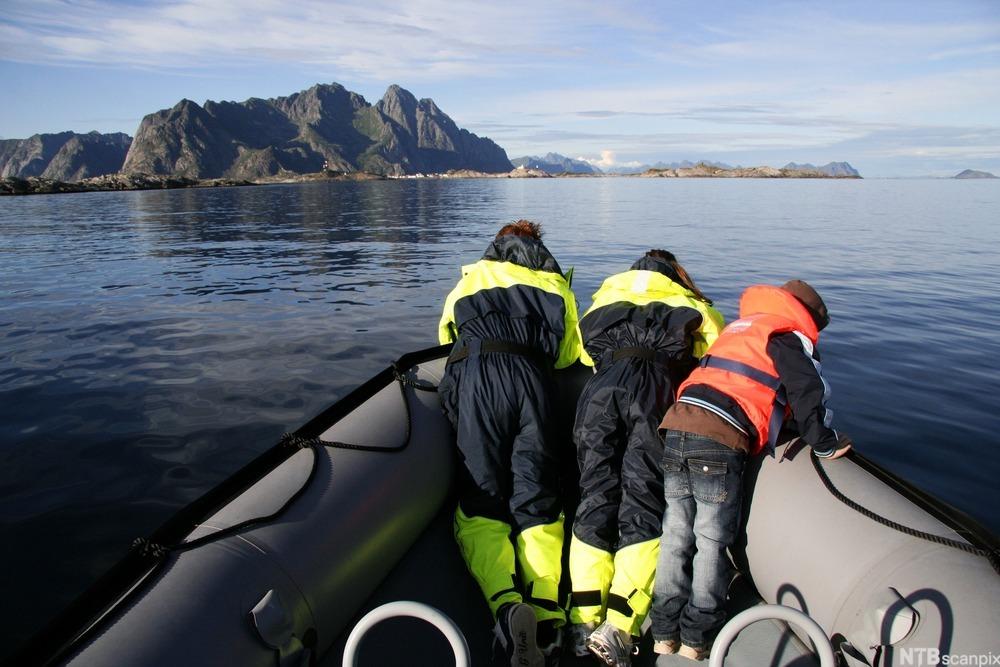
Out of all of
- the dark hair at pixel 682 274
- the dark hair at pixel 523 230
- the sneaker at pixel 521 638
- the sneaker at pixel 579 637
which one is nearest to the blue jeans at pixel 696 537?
the sneaker at pixel 579 637

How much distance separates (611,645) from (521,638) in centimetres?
39

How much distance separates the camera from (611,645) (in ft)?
7.62

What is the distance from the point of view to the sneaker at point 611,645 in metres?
2.30

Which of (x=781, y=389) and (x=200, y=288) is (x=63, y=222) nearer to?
(x=200, y=288)

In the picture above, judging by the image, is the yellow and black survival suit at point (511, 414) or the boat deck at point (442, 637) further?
the yellow and black survival suit at point (511, 414)

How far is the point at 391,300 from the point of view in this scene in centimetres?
1036

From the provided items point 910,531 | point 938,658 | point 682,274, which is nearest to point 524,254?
point 682,274

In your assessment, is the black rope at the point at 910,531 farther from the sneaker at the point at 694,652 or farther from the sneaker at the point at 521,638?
the sneaker at the point at 521,638

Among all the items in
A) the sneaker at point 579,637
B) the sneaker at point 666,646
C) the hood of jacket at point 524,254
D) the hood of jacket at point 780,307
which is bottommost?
the sneaker at point 666,646

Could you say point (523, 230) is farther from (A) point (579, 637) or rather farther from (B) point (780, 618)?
(B) point (780, 618)

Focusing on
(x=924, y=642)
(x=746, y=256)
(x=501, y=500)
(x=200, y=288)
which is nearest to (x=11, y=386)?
(x=200, y=288)

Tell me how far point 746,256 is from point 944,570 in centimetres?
1469

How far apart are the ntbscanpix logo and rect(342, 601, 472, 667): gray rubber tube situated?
4.74 feet

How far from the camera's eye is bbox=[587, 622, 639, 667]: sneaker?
7.55 ft
